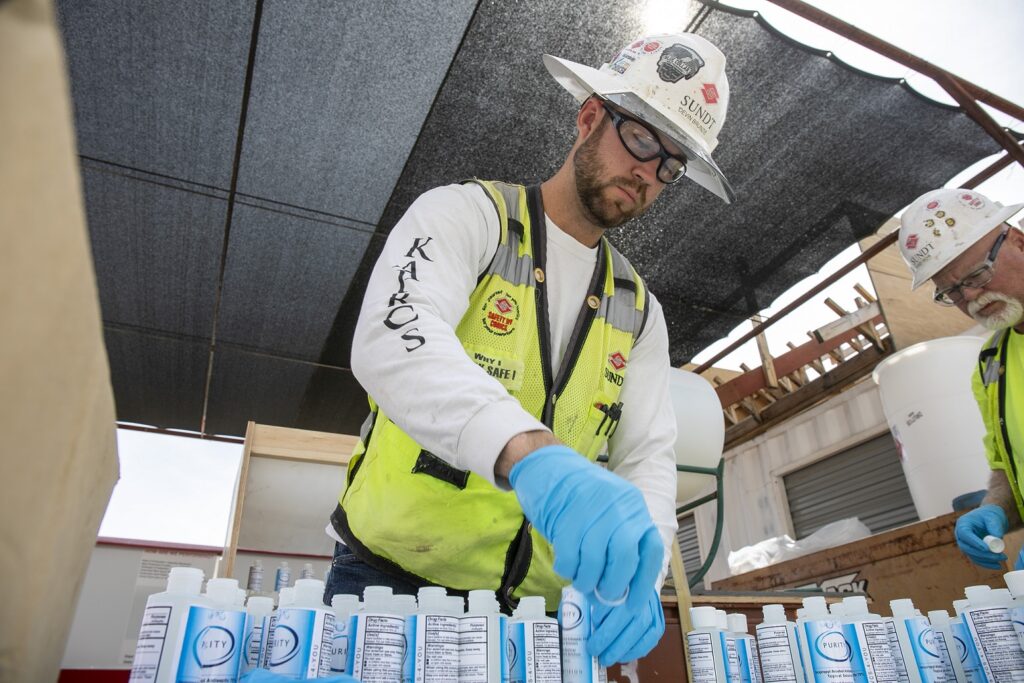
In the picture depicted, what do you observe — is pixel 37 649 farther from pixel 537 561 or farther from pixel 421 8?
pixel 421 8

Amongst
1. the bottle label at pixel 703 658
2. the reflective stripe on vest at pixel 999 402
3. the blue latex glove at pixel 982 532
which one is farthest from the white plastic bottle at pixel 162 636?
the reflective stripe on vest at pixel 999 402

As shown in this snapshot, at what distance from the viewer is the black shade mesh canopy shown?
2371mm

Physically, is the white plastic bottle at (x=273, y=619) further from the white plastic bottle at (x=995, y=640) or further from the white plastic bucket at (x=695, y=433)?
the white plastic bucket at (x=695, y=433)

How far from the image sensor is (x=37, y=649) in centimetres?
50

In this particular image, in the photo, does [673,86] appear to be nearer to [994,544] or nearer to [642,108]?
[642,108]

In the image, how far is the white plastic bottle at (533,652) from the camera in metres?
0.93

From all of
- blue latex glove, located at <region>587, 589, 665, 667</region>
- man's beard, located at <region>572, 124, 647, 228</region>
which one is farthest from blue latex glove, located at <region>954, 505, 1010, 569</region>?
blue latex glove, located at <region>587, 589, 665, 667</region>

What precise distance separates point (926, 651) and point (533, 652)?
72 centimetres

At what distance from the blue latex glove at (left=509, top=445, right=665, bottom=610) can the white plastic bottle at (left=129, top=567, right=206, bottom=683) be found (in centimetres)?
45

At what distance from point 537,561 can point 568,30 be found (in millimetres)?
1949

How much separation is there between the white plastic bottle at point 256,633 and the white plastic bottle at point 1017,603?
123 cm

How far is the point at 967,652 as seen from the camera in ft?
4.01

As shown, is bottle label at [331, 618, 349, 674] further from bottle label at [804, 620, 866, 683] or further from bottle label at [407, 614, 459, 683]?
bottle label at [804, 620, 866, 683]

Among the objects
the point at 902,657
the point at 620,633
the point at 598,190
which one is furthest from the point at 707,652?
the point at 598,190
